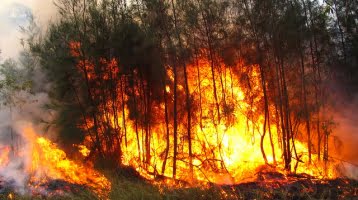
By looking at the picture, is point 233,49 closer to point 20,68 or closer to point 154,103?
point 154,103

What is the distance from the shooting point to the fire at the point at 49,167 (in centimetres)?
1271

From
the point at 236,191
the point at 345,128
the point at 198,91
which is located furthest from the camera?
the point at 345,128

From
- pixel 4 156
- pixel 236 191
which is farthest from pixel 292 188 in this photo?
pixel 4 156

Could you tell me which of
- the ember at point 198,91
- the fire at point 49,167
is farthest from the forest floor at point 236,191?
the ember at point 198,91

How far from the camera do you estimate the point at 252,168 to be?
17.2 m

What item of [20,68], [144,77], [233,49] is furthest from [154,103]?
[20,68]

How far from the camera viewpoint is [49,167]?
45.5ft

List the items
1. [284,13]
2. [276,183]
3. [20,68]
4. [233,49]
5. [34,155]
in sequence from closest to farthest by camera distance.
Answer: [276,183] → [34,155] → [284,13] → [233,49] → [20,68]

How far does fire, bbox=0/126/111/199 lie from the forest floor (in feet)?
2.78

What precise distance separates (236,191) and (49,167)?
717 cm

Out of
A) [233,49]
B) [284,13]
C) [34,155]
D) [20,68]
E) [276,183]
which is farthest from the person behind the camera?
[20,68]

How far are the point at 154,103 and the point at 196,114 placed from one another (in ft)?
6.96

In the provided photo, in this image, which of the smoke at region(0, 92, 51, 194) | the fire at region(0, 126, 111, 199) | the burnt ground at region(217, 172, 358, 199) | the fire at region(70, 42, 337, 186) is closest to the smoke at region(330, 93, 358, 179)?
the fire at region(70, 42, 337, 186)

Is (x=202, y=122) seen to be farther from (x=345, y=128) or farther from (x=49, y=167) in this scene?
(x=49, y=167)
